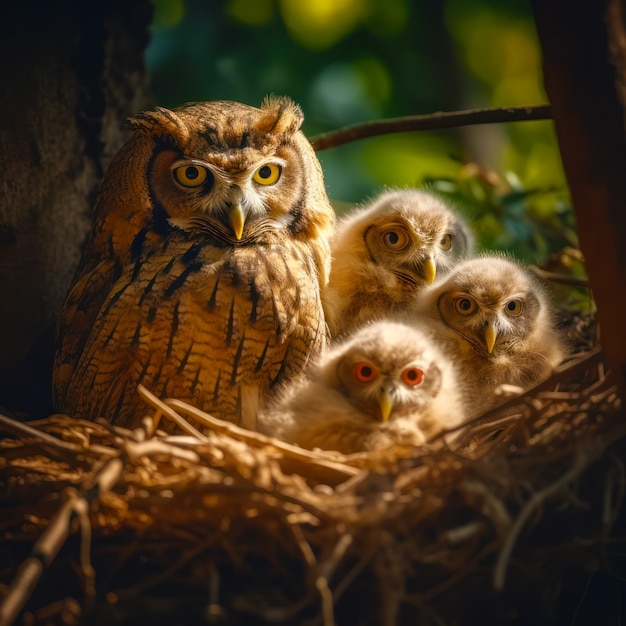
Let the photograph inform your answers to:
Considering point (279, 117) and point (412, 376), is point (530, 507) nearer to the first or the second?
point (412, 376)

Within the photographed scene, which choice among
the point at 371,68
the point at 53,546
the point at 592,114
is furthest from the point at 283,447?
the point at 371,68

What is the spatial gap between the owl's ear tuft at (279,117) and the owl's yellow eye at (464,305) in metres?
0.71

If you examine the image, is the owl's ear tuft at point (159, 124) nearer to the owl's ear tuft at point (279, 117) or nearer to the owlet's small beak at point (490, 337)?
the owl's ear tuft at point (279, 117)

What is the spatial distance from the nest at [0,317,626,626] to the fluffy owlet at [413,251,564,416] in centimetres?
69

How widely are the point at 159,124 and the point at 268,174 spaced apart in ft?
1.08

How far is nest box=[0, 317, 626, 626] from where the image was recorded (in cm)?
131

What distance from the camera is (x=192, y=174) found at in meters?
2.13

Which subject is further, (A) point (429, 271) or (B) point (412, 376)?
(A) point (429, 271)

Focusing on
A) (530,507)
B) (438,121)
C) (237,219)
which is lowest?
(530,507)

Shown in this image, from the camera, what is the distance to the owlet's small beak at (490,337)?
2.24 metres

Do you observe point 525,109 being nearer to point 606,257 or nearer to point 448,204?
point 448,204

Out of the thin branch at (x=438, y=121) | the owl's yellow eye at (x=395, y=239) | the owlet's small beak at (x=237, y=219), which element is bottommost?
the owl's yellow eye at (x=395, y=239)

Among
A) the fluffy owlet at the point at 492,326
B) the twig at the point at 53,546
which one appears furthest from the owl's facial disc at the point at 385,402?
the twig at the point at 53,546

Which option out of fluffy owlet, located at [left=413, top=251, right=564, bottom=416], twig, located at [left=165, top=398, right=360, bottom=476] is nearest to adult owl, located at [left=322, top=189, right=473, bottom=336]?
fluffy owlet, located at [left=413, top=251, right=564, bottom=416]
